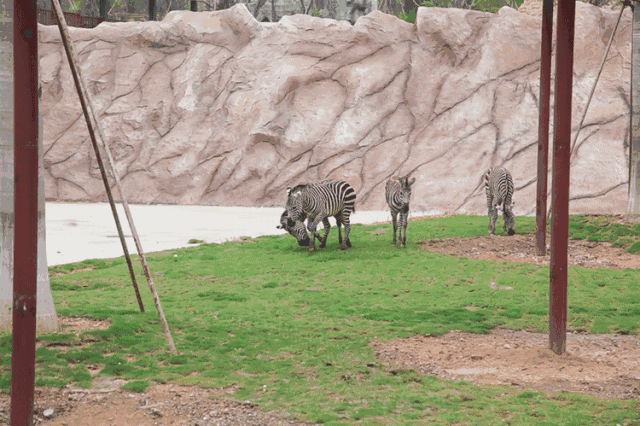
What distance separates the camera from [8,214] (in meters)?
5.96

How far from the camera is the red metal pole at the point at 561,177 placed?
5422 mm

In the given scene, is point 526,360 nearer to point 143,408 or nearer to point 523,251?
point 143,408

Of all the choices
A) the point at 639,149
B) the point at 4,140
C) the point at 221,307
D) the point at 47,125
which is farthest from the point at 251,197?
the point at 4,140

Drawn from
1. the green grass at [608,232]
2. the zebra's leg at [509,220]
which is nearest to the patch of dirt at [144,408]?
the green grass at [608,232]

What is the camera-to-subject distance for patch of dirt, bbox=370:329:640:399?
4.99 meters

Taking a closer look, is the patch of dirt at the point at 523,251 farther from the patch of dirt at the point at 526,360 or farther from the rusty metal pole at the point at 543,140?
the patch of dirt at the point at 526,360

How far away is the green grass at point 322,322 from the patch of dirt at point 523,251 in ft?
1.80

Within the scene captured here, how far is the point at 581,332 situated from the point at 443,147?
1281cm

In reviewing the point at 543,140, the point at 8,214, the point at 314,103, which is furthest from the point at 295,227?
the point at 314,103

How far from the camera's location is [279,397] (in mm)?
4629

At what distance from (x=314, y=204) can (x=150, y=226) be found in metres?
5.22

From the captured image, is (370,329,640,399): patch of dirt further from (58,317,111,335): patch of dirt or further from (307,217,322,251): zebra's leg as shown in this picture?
(307,217,322,251): zebra's leg

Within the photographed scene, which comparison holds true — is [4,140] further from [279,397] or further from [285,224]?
[285,224]

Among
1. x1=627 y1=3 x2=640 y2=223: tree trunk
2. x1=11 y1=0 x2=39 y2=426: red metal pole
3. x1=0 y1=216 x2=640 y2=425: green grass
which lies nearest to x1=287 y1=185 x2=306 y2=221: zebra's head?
x1=0 y1=216 x2=640 y2=425: green grass
